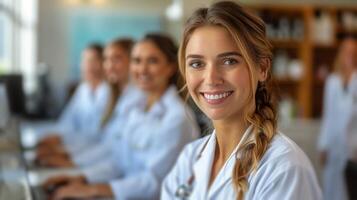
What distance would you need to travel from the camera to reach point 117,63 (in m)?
2.88

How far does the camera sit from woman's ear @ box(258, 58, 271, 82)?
3.63ft

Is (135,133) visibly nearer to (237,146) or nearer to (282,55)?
(237,146)

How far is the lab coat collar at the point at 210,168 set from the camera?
1.13 metres

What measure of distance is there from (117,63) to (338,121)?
1.94 metres

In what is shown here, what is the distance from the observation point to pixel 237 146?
114 cm

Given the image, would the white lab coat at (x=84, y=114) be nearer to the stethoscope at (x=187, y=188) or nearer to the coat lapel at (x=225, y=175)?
the stethoscope at (x=187, y=188)

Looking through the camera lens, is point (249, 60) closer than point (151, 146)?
Yes

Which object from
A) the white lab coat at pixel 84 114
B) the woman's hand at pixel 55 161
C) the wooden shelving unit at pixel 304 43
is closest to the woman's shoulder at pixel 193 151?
the woman's hand at pixel 55 161

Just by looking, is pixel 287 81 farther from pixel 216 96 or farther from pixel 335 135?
pixel 216 96

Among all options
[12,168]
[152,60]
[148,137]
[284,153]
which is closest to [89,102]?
[12,168]

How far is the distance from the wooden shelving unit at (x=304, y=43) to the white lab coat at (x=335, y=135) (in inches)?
33.3

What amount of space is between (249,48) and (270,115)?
172 mm

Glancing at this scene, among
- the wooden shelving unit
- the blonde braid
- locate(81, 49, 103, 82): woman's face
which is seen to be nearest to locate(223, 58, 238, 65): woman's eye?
the blonde braid

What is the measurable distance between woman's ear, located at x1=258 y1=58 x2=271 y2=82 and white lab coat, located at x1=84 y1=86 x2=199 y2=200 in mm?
721
